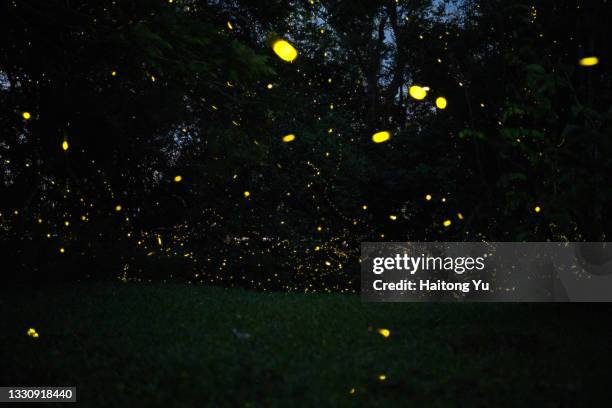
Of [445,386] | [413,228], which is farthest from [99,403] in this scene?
[413,228]

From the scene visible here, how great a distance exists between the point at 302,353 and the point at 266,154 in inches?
348

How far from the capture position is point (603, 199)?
7.66 meters

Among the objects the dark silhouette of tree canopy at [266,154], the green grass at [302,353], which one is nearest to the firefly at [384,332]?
the green grass at [302,353]

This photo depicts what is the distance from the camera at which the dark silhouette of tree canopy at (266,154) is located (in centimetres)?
1010

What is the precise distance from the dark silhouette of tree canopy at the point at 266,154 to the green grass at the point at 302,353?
6.63ft

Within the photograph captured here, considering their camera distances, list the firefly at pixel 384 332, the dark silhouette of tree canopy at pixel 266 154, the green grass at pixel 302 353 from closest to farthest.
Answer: the green grass at pixel 302 353 < the firefly at pixel 384 332 < the dark silhouette of tree canopy at pixel 266 154

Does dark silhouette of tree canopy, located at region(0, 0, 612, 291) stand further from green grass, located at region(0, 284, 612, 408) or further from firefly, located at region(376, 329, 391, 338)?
firefly, located at region(376, 329, 391, 338)

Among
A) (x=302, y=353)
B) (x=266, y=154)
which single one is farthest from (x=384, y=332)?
(x=266, y=154)

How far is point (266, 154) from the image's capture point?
48.6ft

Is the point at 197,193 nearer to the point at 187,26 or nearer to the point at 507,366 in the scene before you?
the point at 187,26

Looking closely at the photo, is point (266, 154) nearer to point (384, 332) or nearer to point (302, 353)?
point (384, 332)

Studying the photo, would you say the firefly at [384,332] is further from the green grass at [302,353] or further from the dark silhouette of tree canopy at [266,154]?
the dark silhouette of tree canopy at [266,154]

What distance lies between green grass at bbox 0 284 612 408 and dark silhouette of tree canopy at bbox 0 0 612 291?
6.63ft

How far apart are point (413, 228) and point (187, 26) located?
1222 centimetres
